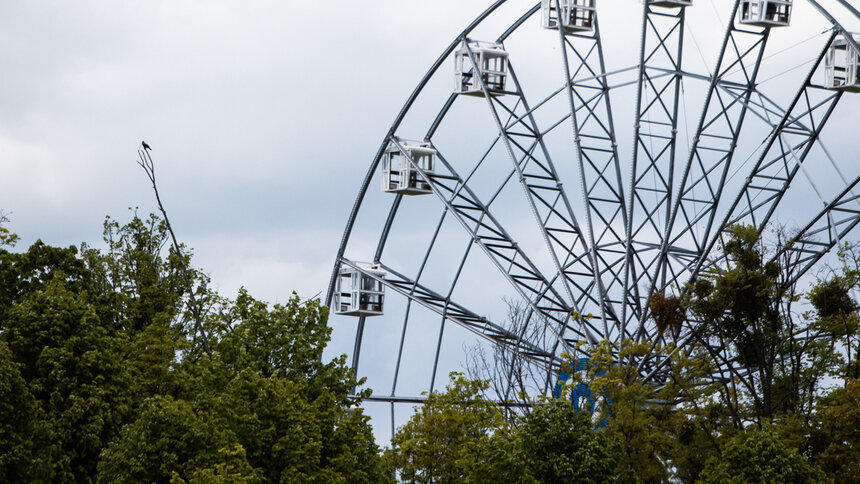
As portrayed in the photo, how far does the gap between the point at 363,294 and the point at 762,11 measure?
21743mm

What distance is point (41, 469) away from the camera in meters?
40.3

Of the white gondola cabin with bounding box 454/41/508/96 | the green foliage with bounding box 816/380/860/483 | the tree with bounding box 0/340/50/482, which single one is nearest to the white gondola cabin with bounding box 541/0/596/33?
the white gondola cabin with bounding box 454/41/508/96

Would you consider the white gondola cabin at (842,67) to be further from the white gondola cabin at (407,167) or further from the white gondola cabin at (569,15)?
the white gondola cabin at (407,167)

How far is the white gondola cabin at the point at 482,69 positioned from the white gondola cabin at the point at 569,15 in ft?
8.69

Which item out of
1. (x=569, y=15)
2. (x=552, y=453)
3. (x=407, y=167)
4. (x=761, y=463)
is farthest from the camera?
(x=407, y=167)

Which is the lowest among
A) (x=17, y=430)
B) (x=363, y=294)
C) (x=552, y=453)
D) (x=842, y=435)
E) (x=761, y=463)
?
(x=761, y=463)

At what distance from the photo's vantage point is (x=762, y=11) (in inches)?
2090

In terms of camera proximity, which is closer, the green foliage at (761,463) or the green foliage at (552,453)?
the green foliage at (552,453)

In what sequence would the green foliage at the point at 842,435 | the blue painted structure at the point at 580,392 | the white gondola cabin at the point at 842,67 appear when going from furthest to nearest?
the white gondola cabin at the point at 842,67 < the blue painted structure at the point at 580,392 < the green foliage at the point at 842,435

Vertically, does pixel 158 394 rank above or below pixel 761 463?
above

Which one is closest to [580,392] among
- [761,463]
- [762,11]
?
[761,463]

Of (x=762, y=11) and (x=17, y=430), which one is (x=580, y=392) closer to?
(x=762, y=11)

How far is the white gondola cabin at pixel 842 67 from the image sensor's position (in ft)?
174

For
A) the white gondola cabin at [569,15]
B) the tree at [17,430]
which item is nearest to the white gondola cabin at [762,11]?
the white gondola cabin at [569,15]
